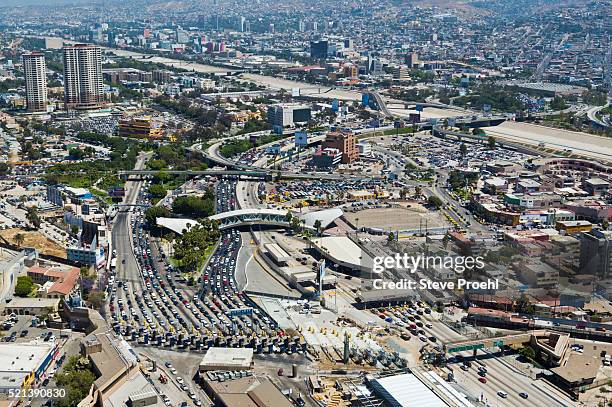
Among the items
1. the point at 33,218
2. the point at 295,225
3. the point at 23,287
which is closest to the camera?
the point at 23,287

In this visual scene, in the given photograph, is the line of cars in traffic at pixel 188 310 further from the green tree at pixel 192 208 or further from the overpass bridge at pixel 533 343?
the green tree at pixel 192 208

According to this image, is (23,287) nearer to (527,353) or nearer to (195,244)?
(195,244)

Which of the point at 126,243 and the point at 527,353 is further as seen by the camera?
the point at 126,243

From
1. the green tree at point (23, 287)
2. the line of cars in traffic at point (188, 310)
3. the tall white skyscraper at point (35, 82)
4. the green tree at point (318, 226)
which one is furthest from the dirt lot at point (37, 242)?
the tall white skyscraper at point (35, 82)

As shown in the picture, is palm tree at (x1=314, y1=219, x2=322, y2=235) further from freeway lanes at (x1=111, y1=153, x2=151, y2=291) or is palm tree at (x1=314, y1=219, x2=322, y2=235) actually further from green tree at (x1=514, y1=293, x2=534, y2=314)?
green tree at (x1=514, y1=293, x2=534, y2=314)

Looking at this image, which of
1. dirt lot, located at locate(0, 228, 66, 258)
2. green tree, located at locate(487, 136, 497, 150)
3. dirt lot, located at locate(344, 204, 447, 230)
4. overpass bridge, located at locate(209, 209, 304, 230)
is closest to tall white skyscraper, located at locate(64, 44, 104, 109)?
green tree, located at locate(487, 136, 497, 150)

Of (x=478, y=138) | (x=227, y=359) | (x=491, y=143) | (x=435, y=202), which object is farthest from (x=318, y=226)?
(x=478, y=138)
